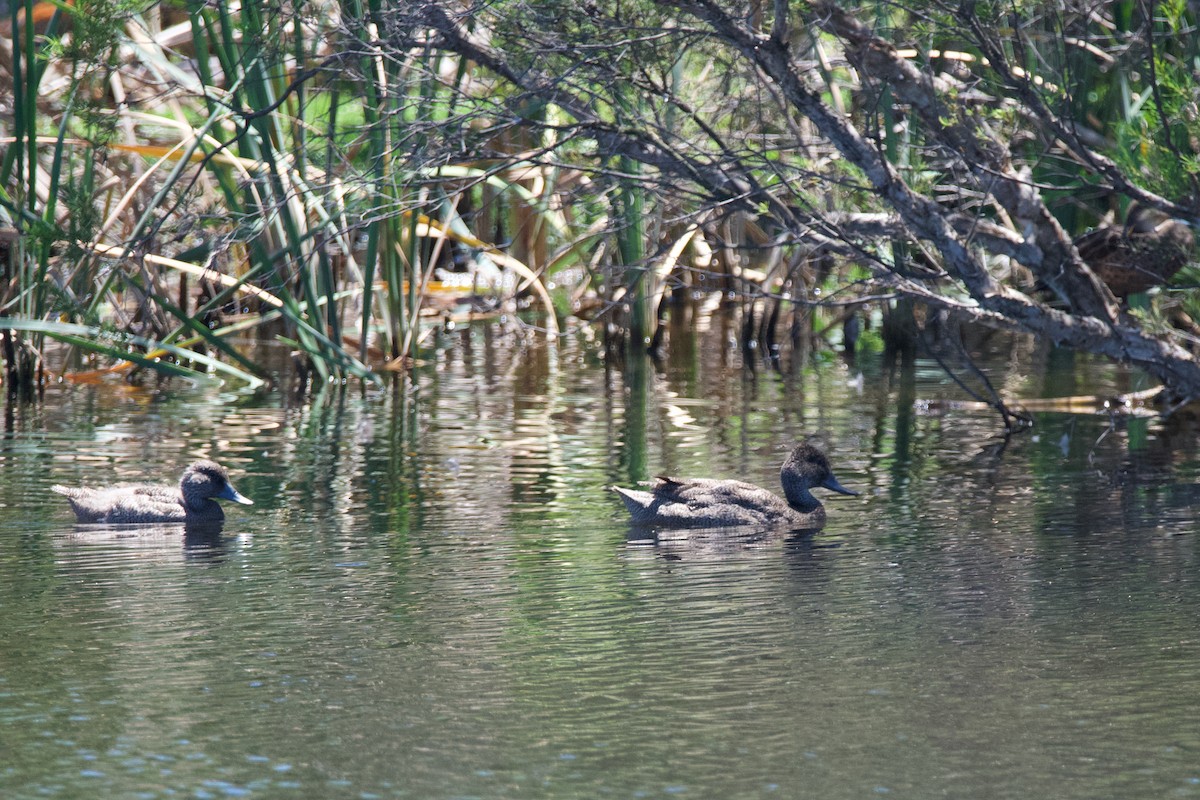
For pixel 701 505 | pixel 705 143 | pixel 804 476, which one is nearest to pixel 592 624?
pixel 701 505

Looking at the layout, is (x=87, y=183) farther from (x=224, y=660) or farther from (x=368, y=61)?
(x=224, y=660)

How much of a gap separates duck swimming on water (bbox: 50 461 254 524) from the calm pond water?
118 mm

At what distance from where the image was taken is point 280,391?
13.6 meters

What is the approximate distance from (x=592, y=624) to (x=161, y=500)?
3.07 meters

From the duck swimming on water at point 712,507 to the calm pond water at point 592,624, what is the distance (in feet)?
0.60

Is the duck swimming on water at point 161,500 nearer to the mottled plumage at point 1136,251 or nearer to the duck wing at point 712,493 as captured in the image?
the duck wing at point 712,493

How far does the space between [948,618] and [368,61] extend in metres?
4.75

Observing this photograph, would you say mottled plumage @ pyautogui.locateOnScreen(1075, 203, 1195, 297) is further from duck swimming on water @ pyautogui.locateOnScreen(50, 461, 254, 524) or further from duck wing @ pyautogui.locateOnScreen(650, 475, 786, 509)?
duck swimming on water @ pyautogui.locateOnScreen(50, 461, 254, 524)

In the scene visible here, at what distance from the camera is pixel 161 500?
28.3ft

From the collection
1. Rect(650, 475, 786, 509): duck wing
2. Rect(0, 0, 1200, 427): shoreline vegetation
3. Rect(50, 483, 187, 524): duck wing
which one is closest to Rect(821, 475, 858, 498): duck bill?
Rect(650, 475, 786, 509): duck wing

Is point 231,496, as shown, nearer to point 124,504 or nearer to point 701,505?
point 124,504

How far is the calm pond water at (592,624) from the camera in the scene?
4871 millimetres

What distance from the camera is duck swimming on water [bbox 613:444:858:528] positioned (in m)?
8.38

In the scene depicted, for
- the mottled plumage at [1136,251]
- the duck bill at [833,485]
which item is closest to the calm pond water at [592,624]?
Answer: the duck bill at [833,485]
